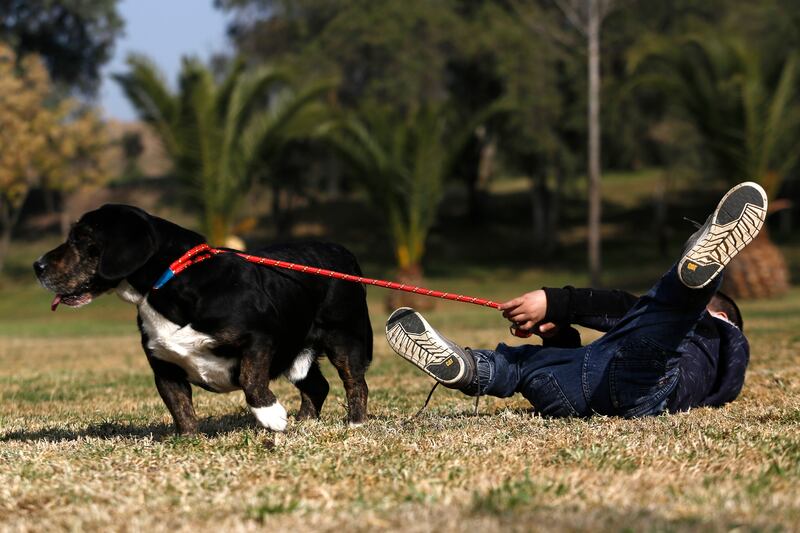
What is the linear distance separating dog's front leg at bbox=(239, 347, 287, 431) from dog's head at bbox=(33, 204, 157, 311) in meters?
0.80

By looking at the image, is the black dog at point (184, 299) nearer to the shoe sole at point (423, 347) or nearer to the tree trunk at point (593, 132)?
the shoe sole at point (423, 347)

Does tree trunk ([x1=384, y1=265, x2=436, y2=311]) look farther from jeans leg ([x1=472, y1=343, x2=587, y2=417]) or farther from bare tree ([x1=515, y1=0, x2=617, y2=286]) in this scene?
jeans leg ([x1=472, y1=343, x2=587, y2=417])

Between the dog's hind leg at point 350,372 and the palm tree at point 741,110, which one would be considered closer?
the dog's hind leg at point 350,372

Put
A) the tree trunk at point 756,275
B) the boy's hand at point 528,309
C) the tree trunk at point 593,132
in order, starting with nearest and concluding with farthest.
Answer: the boy's hand at point 528,309, the tree trunk at point 756,275, the tree trunk at point 593,132

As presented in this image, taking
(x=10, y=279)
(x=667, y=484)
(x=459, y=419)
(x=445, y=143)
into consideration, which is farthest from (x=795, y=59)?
(x=10, y=279)

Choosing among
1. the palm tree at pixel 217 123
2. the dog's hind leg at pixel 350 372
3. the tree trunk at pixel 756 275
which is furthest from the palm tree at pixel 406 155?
the dog's hind leg at pixel 350 372

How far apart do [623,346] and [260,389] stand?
79.4 inches

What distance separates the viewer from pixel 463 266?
43.0 metres

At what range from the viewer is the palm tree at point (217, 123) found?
73.5 feet

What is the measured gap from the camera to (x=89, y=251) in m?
5.66

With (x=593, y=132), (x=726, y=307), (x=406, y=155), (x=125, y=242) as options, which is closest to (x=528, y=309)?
(x=726, y=307)

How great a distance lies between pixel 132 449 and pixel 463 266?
37.9 metres

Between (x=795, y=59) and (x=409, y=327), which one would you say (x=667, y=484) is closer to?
(x=409, y=327)

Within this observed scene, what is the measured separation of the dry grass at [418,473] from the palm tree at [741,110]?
757 inches
